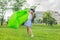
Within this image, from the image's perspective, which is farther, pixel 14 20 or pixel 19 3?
pixel 19 3

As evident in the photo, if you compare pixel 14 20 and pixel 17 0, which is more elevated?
pixel 17 0

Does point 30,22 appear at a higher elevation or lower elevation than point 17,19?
lower

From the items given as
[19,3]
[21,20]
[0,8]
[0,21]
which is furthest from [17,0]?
[21,20]

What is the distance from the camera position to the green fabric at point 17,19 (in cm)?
1172

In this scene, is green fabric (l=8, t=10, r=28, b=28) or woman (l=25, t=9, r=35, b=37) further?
green fabric (l=8, t=10, r=28, b=28)

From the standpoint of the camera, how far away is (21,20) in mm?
12234

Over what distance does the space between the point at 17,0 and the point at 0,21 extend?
26.1 feet

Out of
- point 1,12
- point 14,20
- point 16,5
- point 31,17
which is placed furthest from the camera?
point 1,12

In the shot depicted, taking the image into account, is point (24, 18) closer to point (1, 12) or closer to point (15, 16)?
point (15, 16)

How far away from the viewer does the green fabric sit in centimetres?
1172

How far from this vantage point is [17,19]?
1203 cm

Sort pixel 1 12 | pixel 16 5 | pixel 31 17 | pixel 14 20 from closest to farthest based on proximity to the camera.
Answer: pixel 31 17, pixel 14 20, pixel 16 5, pixel 1 12

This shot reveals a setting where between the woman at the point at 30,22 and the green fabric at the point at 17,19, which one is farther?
the green fabric at the point at 17,19

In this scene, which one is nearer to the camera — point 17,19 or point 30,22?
point 30,22
